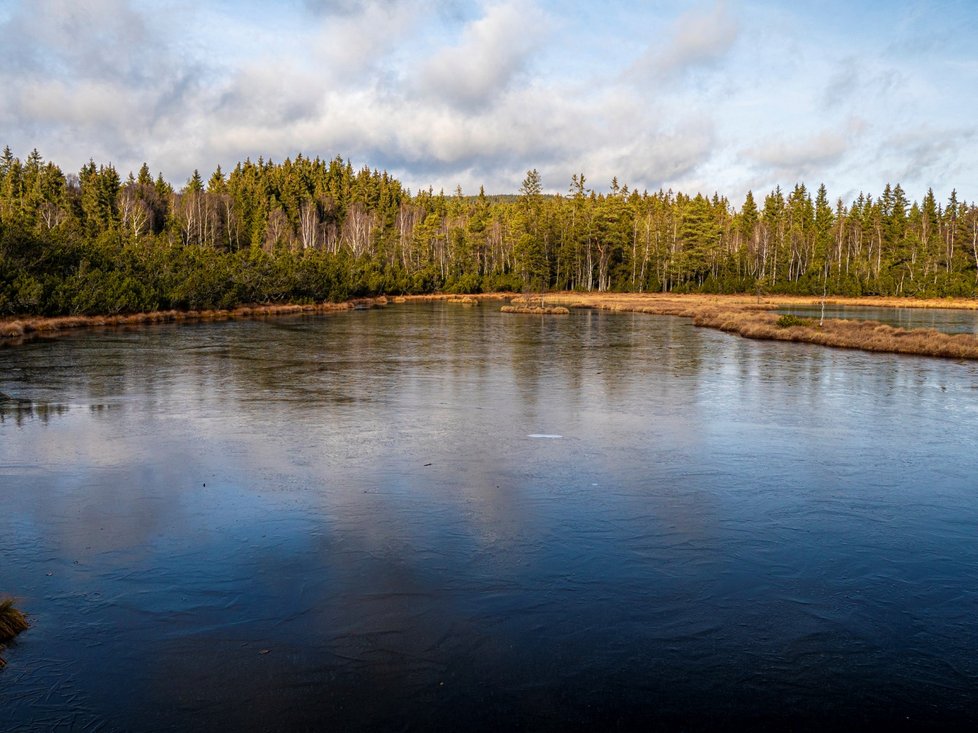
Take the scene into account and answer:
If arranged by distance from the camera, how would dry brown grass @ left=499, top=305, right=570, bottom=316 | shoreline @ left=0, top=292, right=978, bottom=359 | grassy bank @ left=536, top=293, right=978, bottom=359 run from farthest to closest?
1. dry brown grass @ left=499, top=305, right=570, bottom=316
2. shoreline @ left=0, top=292, right=978, bottom=359
3. grassy bank @ left=536, top=293, right=978, bottom=359

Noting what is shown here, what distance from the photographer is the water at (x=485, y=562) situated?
7.48 m

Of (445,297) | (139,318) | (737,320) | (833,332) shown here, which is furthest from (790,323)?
(445,297)

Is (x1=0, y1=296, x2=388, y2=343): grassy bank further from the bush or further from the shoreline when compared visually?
the bush

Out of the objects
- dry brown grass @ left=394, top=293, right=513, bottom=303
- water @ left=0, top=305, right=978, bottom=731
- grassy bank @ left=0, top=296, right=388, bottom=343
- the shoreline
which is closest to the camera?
water @ left=0, top=305, right=978, bottom=731

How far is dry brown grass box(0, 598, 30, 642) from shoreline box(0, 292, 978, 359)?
34818 mm

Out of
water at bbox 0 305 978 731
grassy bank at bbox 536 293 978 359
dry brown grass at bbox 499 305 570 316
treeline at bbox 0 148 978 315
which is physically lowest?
water at bbox 0 305 978 731

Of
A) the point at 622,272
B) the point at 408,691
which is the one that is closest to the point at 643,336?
the point at 408,691

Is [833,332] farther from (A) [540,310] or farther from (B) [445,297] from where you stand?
(B) [445,297]

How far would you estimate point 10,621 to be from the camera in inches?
331

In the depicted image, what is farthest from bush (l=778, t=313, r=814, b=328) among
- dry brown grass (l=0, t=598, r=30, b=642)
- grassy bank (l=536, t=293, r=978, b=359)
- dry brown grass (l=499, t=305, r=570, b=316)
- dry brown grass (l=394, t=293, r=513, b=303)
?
dry brown grass (l=394, t=293, r=513, b=303)

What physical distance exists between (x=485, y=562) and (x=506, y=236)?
378 ft

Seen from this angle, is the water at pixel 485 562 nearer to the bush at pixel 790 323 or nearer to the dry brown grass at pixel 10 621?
the dry brown grass at pixel 10 621

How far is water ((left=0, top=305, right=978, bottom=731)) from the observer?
7.48 meters

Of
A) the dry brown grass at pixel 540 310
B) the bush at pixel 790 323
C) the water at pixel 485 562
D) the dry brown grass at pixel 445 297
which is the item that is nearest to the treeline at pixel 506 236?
the dry brown grass at pixel 445 297
